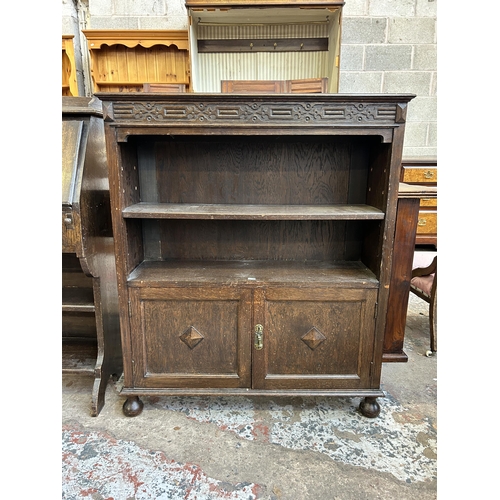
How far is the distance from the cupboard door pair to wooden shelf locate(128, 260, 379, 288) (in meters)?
0.04

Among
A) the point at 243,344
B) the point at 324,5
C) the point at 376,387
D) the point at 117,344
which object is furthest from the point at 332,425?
the point at 324,5

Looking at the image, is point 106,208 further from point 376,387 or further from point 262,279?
point 376,387

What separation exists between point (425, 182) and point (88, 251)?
10.3 ft

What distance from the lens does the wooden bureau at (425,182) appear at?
3336 mm

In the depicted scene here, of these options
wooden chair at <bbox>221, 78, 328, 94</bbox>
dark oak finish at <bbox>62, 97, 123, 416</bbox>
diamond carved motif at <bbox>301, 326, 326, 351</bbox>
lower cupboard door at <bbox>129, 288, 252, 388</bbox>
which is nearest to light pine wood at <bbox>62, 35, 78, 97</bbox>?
wooden chair at <bbox>221, 78, 328, 94</bbox>

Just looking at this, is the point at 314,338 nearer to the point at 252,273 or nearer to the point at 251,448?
the point at 252,273

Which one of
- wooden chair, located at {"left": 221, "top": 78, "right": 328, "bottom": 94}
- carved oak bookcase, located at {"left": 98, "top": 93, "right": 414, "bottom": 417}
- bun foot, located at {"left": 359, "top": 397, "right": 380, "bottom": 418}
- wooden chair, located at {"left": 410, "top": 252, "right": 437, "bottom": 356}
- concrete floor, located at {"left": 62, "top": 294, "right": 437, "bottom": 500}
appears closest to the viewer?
concrete floor, located at {"left": 62, "top": 294, "right": 437, "bottom": 500}

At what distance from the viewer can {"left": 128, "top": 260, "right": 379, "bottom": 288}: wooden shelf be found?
1.50m

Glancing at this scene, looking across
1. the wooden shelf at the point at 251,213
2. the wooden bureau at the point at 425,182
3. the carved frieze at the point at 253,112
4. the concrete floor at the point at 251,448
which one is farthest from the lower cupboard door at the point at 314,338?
the wooden bureau at the point at 425,182

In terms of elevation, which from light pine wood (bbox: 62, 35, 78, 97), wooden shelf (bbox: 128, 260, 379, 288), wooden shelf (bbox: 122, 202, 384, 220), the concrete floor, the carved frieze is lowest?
the concrete floor

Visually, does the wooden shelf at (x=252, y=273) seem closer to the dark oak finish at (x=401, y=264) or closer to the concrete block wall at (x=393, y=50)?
Answer: the dark oak finish at (x=401, y=264)

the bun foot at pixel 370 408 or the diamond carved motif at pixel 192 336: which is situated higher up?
the diamond carved motif at pixel 192 336

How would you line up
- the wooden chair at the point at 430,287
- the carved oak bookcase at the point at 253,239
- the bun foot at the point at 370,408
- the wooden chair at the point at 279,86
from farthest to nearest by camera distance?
the wooden chair at the point at 279,86, the wooden chair at the point at 430,287, the bun foot at the point at 370,408, the carved oak bookcase at the point at 253,239

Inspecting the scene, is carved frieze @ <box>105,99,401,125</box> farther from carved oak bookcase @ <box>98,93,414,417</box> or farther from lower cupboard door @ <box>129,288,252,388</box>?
lower cupboard door @ <box>129,288,252,388</box>
